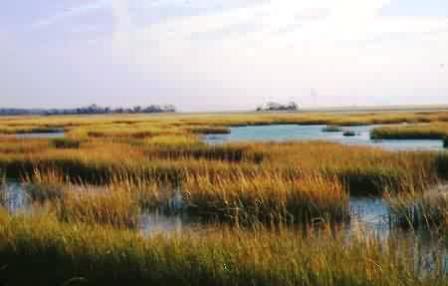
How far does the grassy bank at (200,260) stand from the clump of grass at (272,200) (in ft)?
10.2

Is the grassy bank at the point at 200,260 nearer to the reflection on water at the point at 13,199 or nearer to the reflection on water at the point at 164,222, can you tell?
the reflection on water at the point at 164,222

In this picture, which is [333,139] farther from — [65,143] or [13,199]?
[13,199]

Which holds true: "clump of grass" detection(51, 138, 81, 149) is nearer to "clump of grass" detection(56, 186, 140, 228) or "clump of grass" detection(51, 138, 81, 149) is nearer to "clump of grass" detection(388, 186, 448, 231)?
"clump of grass" detection(56, 186, 140, 228)

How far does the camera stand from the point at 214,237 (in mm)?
8672

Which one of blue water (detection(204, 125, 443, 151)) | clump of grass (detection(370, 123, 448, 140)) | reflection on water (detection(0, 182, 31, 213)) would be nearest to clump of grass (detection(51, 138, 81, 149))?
blue water (detection(204, 125, 443, 151))

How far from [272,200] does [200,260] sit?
504 cm

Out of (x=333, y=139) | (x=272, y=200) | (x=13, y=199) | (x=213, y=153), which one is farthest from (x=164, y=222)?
(x=333, y=139)

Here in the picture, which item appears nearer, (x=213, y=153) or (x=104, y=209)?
(x=104, y=209)

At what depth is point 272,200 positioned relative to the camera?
12273mm

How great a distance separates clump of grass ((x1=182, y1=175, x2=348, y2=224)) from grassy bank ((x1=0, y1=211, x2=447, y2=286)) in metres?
3.11

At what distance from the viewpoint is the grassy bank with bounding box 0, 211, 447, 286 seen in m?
6.64

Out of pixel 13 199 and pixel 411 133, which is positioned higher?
pixel 411 133

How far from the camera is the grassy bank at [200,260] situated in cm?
664

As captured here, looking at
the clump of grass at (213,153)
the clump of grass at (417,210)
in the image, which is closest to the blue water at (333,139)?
the clump of grass at (213,153)
